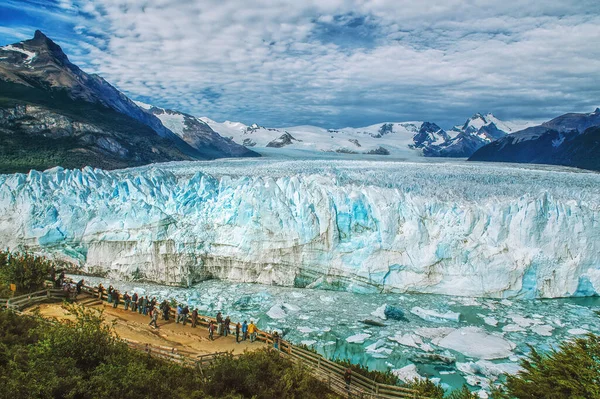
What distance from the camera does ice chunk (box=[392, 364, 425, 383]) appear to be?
34.5 ft

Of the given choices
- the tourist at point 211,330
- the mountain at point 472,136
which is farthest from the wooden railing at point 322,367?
the mountain at point 472,136

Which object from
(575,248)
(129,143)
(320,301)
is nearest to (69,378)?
(320,301)

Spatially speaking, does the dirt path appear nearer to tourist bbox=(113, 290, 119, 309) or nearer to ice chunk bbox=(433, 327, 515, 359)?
tourist bbox=(113, 290, 119, 309)

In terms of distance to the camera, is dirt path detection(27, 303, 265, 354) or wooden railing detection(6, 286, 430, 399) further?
dirt path detection(27, 303, 265, 354)

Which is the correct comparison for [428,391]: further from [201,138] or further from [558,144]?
[201,138]

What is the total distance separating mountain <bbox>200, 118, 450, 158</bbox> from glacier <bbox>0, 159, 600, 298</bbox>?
98.3 metres

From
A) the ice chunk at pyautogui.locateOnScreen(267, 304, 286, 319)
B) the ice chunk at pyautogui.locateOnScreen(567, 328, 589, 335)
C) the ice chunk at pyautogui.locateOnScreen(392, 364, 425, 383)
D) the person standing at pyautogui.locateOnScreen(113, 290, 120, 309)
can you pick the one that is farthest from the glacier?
the ice chunk at pyautogui.locateOnScreen(392, 364, 425, 383)

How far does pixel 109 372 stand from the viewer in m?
7.03

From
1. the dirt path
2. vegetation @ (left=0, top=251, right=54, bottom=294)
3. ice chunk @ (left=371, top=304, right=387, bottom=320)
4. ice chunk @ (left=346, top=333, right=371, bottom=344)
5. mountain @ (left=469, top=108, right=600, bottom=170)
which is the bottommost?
ice chunk @ (left=346, top=333, right=371, bottom=344)

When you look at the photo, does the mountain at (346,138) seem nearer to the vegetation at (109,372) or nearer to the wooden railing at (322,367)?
the wooden railing at (322,367)

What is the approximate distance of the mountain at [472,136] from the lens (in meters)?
144

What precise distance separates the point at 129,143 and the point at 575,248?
55.2 metres

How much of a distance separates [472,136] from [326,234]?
156884 millimetres

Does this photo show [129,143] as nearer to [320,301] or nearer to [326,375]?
[320,301]
